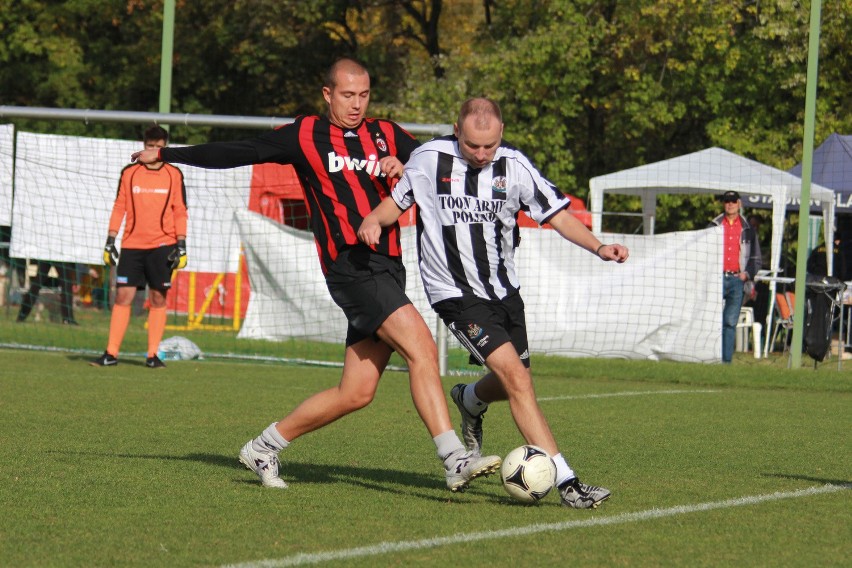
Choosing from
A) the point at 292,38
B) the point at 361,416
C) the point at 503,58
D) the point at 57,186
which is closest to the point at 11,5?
the point at 292,38

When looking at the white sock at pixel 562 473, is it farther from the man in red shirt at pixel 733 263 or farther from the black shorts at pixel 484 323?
the man in red shirt at pixel 733 263

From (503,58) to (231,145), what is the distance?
889 inches

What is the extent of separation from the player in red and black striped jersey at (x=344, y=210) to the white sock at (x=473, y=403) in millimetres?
586

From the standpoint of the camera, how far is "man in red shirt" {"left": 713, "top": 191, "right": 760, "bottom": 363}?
1603 centimetres

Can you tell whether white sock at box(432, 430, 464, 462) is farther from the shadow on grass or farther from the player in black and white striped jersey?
the shadow on grass

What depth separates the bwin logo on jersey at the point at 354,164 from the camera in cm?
659

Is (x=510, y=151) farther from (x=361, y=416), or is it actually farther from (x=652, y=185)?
(x=652, y=185)

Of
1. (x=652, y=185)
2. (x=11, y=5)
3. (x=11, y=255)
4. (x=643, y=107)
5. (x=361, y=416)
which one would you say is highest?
(x=11, y=5)

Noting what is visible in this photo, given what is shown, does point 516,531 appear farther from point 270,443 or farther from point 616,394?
point 616,394

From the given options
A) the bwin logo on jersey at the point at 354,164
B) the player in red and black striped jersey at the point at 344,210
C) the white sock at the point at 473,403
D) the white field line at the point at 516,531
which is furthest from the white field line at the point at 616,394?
the bwin logo on jersey at the point at 354,164

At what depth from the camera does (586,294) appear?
16.3 meters

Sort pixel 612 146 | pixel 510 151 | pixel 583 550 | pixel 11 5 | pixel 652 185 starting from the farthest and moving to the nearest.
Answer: pixel 11 5 → pixel 612 146 → pixel 652 185 → pixel 510 151 → pixel 583 550

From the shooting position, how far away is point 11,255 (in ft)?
51.0

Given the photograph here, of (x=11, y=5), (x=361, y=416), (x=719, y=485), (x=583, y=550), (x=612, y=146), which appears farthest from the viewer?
(x=11, y=5)
